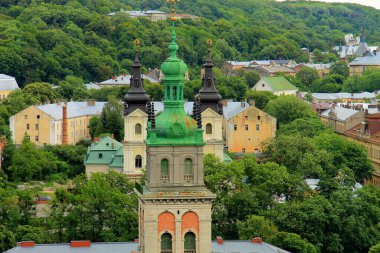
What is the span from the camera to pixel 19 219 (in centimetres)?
7638

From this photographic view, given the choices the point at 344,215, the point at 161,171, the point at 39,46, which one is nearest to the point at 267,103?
the point at 39,46

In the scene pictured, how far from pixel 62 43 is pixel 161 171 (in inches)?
5536

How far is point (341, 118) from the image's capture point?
433ft

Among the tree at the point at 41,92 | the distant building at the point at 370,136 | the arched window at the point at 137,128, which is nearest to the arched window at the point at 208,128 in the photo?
the arched window at the point at 137,128

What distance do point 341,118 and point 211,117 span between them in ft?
150

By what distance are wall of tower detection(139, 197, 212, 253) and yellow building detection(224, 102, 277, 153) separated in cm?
7248

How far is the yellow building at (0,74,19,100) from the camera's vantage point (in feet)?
496

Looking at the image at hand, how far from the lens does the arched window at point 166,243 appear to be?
47.9m

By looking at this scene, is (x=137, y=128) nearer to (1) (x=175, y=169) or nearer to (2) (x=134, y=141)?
(2) (x=134, y=141)

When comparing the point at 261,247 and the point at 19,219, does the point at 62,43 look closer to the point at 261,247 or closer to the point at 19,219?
the point at 19,219

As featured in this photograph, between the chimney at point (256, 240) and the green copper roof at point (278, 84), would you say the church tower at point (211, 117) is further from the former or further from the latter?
the green copper roof at point (278, 84)

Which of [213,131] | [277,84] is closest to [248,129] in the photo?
[213,131]

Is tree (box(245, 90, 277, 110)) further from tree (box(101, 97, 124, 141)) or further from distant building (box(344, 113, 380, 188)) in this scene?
tree (box(101, 97, 124, 141))

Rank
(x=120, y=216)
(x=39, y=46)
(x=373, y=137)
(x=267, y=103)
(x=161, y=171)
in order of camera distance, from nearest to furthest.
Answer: (x=161, y=171)
(x=120, y=216)
(x=373, y=137)
(x=267, y=103)
(x=39, y=46)
